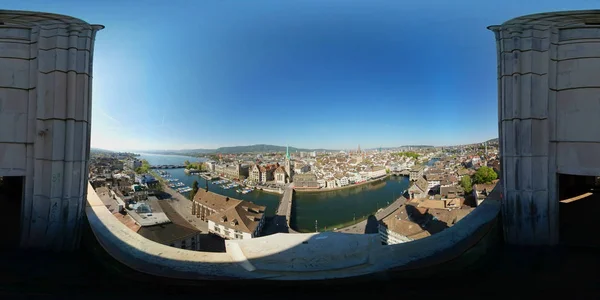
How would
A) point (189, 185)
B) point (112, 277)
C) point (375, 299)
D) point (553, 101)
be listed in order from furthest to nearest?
point (189, 185)
point (553, 101)
point (112, 277)
point (375, 299)

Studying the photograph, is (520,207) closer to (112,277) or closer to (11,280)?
(112,277)

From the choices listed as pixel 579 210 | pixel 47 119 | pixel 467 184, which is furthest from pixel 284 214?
pixel 47 119

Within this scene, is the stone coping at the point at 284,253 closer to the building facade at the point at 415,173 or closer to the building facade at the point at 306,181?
the building facade at the point at 415,173

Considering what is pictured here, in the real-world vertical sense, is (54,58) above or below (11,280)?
above

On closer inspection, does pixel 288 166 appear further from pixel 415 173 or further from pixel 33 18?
pixel 33 18

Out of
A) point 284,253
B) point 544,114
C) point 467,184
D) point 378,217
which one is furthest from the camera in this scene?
point 378,217

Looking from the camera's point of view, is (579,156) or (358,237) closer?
(579,156)

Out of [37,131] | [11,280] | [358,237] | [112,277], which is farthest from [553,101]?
[11,280]
